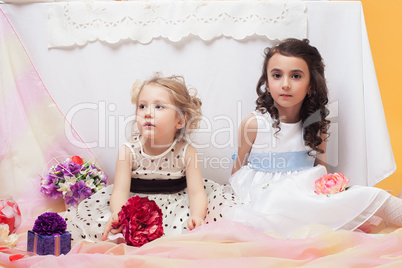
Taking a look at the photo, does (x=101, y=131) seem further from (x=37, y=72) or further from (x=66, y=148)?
(x=37, y=72)

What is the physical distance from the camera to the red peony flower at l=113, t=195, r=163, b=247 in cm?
139

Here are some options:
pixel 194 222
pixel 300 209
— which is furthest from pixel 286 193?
pixel 194 222

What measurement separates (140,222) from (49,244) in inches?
10.0

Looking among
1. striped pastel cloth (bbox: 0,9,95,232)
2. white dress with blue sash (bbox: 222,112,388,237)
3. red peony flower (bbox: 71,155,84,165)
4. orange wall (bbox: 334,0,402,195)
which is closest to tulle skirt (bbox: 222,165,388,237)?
white dress with blue sash (bbox: 222,112,388,237)

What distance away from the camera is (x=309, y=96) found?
6.11 feet

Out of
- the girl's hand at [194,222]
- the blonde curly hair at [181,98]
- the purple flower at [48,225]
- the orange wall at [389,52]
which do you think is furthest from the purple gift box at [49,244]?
the orange wall at [389,52]

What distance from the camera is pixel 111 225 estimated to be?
148 centimetres

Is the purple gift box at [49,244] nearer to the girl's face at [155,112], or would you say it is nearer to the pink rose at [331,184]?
the girl's face at [155,112]

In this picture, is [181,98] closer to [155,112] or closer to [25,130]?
[155,112]

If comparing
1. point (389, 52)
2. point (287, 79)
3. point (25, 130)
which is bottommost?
point (25, 130)

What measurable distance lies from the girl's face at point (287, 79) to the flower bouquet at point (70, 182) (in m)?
0.73

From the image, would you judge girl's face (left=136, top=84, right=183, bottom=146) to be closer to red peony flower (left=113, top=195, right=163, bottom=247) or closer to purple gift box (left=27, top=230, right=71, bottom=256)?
red peony flower (left=113, top=195, right=163, bottom=247)

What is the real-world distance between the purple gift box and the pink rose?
31.9 inches

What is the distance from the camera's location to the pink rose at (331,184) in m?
1.58
